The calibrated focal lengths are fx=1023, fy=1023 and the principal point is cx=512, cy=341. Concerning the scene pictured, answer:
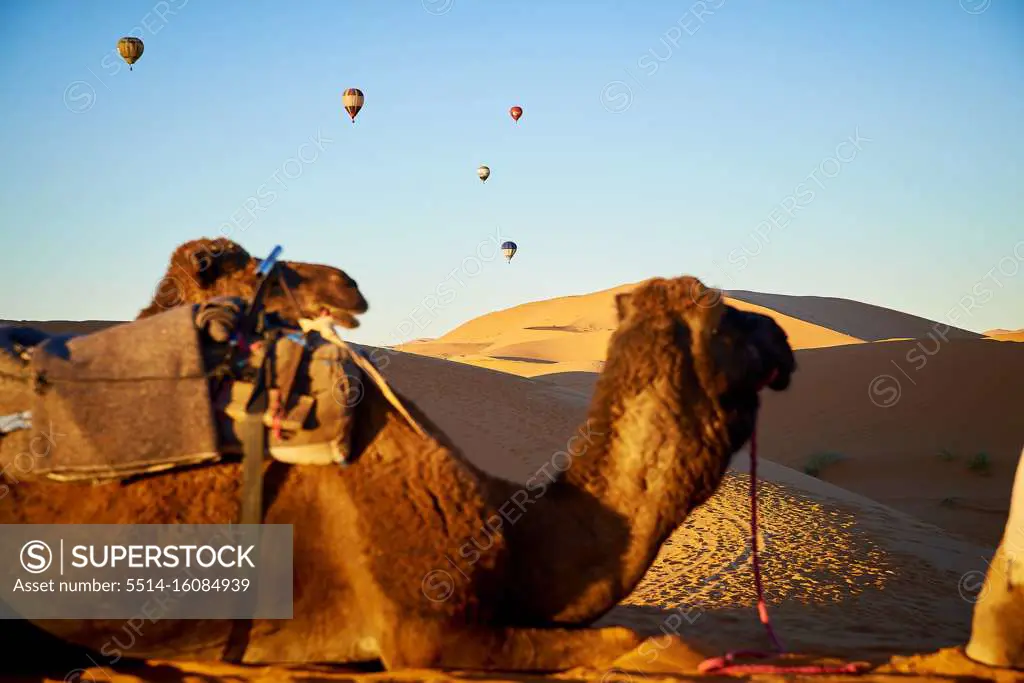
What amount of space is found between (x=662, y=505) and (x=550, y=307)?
4391 inches

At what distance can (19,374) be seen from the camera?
14.3 feet

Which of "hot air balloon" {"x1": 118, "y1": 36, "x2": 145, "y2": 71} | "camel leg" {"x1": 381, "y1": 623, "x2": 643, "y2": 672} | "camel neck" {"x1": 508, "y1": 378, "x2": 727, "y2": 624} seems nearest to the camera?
"camel leg" {"x1": 381, "y1": 623, "x2": 643, "y2": 672}

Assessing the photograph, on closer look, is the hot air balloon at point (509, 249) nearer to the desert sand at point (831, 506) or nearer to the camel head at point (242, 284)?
the desert sand at point (831, 506)

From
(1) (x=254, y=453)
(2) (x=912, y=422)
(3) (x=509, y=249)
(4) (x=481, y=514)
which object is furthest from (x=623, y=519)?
(3) (x=509, y=249)

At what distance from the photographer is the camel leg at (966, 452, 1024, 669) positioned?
5.14m

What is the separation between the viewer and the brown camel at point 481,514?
14.2 ft

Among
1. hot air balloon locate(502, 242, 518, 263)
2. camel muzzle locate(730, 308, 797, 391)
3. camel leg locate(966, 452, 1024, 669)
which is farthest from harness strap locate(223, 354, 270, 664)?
hot air balloon locate(502, 242, 518, 263)

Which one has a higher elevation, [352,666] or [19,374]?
[19,374]

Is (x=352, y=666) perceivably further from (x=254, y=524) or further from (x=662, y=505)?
(x=662, y=505)

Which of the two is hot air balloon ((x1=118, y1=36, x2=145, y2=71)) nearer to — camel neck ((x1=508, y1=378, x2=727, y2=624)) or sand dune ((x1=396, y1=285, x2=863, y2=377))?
sand dune ((x1=396, y1=285, x2=863, y2=377))

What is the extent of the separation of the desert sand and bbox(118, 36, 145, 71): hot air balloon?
1752cm

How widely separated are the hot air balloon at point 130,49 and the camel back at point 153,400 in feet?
104

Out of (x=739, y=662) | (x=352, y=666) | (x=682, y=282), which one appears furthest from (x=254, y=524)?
(x=739, y=662)

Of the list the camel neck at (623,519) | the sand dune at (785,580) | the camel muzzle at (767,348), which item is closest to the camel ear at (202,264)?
the sand dune at (785,580)
